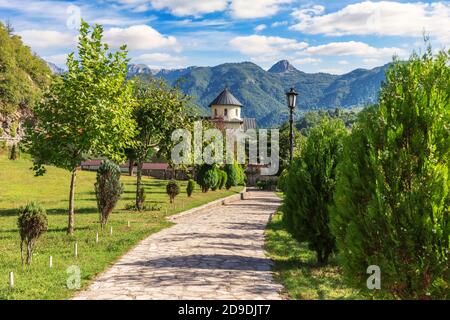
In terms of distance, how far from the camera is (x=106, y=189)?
17.0 m

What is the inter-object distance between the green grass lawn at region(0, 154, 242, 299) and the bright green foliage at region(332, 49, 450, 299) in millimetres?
5733

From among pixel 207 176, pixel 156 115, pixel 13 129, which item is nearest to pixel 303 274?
pixel 156 115

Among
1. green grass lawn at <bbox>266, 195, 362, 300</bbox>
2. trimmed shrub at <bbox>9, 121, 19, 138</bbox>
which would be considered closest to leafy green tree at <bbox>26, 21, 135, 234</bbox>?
green grass lawn at <bbox>266, 195, 362, 300</bbox>

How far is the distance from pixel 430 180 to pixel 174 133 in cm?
2168

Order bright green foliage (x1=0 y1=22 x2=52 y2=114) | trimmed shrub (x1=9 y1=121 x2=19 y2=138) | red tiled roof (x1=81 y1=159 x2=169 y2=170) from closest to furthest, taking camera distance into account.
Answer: red tiled roof (x1=81 y1=159 x2=169 y2=170) < trimmed shrub (x1=9 y1=121 x2=19 y2=138) < bright green foliage (x1=0 y1=22 x2=52 y2=114)

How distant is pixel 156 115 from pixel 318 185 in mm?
15398

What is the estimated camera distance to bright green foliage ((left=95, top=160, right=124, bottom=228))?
55.5 ft

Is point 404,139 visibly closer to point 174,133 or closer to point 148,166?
point 174,133

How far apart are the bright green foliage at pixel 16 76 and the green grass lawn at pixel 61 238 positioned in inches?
2010

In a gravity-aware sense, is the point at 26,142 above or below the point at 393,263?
above

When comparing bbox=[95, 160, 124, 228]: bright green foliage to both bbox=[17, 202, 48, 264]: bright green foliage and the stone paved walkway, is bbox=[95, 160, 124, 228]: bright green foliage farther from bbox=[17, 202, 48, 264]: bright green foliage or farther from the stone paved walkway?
bbox=[17, 202, 48, 264]: bright green foliage

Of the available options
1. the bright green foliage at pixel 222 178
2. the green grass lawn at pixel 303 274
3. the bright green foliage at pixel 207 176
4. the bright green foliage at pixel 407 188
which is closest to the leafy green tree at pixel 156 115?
the bright green foliage at pixel 207 176

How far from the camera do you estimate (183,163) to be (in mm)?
29109
